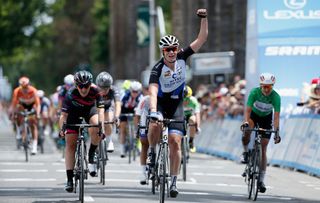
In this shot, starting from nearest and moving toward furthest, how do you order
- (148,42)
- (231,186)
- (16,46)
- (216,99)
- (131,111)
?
(231,186), (131,111), (216,99), (148,42), (16,46)

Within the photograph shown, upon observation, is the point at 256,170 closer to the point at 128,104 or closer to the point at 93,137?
the point at 93,137

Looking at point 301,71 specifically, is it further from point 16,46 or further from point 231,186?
point 16,46

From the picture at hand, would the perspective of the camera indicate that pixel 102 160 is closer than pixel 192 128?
Yes

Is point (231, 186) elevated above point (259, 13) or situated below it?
below

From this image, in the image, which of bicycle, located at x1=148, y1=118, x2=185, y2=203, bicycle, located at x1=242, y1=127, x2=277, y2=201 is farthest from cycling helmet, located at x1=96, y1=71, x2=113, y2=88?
bicycle, located at x1=148, y1=118, x2=185, y2=203

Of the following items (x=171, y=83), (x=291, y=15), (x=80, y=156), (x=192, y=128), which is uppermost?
(x=291, y=15)

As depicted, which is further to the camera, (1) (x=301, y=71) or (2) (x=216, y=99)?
(2) (x=216, y=99)

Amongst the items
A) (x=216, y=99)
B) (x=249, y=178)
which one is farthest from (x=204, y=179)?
(x=216, y=99)

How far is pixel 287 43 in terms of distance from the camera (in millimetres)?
29688

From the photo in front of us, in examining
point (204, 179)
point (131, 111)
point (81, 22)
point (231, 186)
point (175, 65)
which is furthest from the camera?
point (81, 22)

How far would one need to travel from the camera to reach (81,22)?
111312 mm

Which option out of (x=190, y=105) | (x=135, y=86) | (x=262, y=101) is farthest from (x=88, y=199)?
(x=135, y=86)

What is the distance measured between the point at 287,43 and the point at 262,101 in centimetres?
1083

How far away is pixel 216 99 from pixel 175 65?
18.6m
